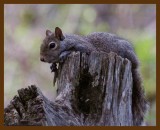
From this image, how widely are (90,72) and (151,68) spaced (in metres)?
4.54

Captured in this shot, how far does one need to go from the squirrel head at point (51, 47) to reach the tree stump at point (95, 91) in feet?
3.12

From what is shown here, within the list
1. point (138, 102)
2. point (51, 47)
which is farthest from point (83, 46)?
point (138, 102)

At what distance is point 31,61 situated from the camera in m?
11.5

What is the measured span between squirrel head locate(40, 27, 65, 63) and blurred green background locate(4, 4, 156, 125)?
3.72 m

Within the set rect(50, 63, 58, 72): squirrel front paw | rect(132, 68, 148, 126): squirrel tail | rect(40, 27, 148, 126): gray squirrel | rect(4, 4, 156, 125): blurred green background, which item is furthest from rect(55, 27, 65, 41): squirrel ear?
rect(4, 4, 156, 125): blurred green background

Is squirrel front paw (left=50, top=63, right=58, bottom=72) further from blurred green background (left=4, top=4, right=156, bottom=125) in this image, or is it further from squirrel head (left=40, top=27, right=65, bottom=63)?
blurred green background (left=4, top=4, right=156, bottom=125)

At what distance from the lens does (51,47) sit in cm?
625

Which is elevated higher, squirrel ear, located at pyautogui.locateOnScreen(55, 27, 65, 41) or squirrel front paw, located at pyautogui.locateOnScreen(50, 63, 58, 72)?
squirrel ear, located at pyautogui.locateOnScreen(55, 27, 65, 41)

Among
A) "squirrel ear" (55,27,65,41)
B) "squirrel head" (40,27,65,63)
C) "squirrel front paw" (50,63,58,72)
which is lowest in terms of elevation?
"squirrel front paw" (50,63,58,72)

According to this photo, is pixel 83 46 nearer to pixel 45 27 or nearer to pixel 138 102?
pixel 138 102

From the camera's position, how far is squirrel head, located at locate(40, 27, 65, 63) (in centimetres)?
612

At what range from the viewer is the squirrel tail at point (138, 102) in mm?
5231

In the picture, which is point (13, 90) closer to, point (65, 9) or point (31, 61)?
point (31, 61)

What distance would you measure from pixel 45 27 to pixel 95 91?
711 centimetres
